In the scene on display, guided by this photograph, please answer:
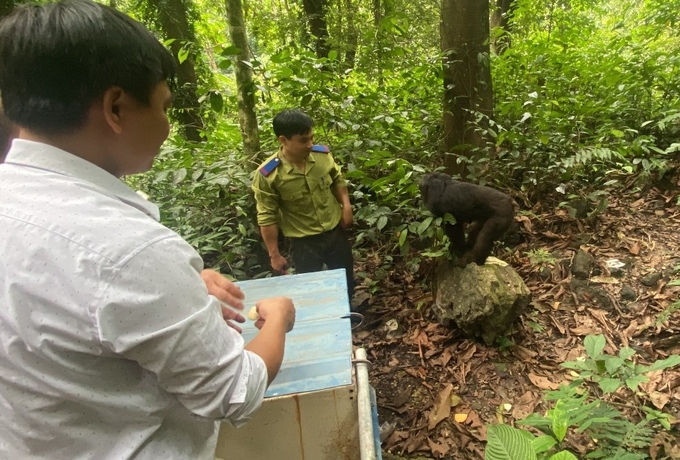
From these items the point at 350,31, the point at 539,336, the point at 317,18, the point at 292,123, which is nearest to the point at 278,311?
the point at 292,123

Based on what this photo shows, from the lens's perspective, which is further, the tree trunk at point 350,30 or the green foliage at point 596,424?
the tree trunk at point 350,30

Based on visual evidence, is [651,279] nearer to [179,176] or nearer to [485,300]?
[485,300]

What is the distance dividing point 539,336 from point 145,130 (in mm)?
3440

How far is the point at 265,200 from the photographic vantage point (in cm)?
346

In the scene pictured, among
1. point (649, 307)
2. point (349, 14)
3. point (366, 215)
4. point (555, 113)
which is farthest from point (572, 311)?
point (349, 14)

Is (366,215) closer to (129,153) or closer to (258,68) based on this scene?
(258,68)

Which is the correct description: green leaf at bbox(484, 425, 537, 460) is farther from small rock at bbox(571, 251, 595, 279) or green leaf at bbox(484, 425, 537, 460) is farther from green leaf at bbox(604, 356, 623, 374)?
small rock at bbox(571, 251, 595, 279)

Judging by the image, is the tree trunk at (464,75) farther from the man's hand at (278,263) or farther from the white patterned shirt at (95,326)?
the white patterned shirt at (95,326)

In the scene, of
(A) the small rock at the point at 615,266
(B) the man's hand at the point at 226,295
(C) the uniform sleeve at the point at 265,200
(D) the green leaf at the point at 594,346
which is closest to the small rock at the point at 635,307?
(A) the small rock at the point at 615,266

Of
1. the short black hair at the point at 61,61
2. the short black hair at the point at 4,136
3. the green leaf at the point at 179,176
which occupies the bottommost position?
the green leaf at the point at 179,176

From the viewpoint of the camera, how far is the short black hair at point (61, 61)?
0.79 meters

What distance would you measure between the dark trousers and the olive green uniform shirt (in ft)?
0.24

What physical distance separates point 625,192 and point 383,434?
160 inches

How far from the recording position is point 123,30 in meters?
0.85
